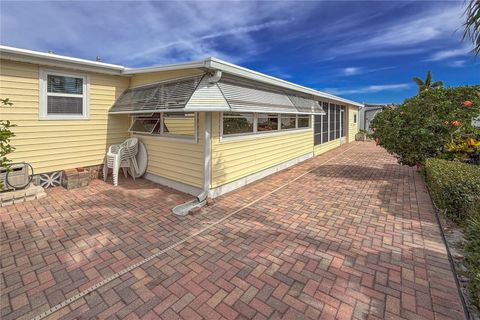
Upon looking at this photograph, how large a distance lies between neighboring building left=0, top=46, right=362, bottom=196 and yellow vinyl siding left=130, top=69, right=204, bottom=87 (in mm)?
31

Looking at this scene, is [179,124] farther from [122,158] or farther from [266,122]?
[266,122]

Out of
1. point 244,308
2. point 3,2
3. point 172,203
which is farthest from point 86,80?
point 244,308

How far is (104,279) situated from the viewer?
3.00m

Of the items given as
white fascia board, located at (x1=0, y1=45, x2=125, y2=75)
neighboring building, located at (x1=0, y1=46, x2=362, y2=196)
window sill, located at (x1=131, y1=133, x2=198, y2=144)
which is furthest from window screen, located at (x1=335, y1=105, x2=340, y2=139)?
white fascia board, located at (x1=0, y1=45, x2=125, y2=75)

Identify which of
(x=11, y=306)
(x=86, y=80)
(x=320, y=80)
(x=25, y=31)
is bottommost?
(x=11, y=306)

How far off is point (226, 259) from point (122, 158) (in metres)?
5.38

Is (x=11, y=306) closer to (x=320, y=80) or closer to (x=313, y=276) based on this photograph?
(x=313, y=276)

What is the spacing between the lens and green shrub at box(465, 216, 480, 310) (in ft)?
7.59

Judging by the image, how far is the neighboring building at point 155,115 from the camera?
565 centimetres

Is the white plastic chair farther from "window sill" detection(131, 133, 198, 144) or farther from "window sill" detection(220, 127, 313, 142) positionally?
"window sill" detection(220, 127, 313, 142)

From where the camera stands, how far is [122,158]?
7262 mm

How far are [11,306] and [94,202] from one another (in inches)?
129

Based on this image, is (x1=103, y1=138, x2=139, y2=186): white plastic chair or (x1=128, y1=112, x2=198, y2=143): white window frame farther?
(x1=103, y1=138, x2=139, y2=186): white plastic chair

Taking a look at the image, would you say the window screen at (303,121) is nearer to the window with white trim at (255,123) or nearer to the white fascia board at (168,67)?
the window with white trim at (255,123)
